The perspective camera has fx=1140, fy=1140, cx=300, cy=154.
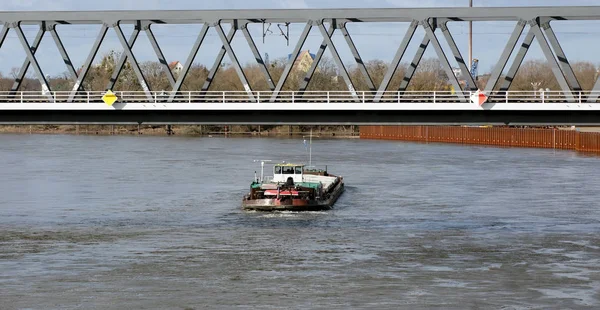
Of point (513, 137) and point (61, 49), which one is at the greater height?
point (61, 49)

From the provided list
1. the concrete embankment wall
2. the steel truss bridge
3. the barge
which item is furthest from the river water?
the concrete embankment wall

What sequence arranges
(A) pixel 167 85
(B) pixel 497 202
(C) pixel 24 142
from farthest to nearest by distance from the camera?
1. (C) pixel 24 142
2. (A) pixel 167 85
3. (B) pixel 497 202

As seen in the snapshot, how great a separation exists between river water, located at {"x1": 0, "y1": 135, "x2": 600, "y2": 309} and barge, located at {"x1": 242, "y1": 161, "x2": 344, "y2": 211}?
4.75 feet

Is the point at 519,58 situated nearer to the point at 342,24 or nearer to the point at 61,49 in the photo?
the point at 342,24

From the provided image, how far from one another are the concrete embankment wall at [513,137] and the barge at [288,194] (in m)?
78.5

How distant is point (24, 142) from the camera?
581ft

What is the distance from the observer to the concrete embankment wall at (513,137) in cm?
15988

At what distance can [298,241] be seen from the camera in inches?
2416

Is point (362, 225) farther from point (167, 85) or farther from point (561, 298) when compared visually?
point (167, 85)

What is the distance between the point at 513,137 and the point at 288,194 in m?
104

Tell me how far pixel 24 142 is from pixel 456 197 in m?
103

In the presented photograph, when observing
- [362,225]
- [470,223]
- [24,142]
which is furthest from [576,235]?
[24,142]

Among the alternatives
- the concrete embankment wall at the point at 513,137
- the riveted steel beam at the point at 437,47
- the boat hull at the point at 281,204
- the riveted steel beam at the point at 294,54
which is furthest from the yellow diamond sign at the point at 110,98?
the concrete embankment wall at the point at 513,137

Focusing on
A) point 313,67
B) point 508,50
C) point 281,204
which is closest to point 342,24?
point 313,67
